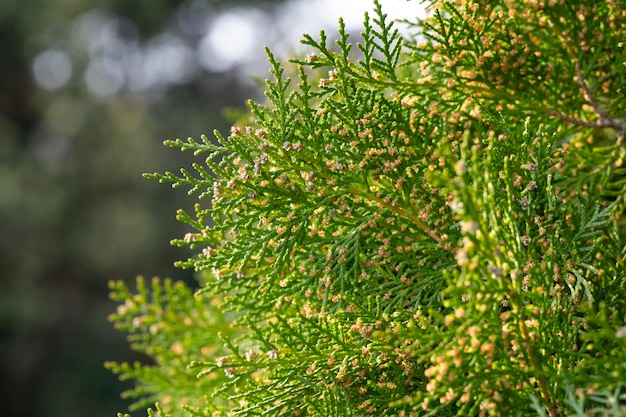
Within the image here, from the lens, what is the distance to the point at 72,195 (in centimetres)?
1277

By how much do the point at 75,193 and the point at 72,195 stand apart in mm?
81

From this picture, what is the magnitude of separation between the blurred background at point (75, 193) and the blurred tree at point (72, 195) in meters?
0.02

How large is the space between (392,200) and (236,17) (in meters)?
18.6

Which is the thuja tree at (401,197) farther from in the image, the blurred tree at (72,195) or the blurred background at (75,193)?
the blurred tree at (72,195)

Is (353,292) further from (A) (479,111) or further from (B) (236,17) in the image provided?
(B) (236,17)

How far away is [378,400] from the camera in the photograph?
136cm

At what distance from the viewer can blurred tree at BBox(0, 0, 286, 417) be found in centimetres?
1156

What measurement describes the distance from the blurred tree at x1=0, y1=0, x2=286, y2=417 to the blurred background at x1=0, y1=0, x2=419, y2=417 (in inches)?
0.9

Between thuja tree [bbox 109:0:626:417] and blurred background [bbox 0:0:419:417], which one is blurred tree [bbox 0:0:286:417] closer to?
blurred background [bbox 0:0:419:417]

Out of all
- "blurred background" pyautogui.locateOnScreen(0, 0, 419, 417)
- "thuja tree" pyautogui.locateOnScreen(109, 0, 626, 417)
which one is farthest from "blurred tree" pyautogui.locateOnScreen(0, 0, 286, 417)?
"thuja tree" pyautogui.locateOnScreen(109, 0, 626, 417)

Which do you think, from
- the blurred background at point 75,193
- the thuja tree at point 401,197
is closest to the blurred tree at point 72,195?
the blurred background at point 75,193

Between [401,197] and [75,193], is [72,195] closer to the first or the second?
[75,193]

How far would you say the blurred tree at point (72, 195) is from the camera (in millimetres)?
11562

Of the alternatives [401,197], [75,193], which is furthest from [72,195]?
[401,197]
